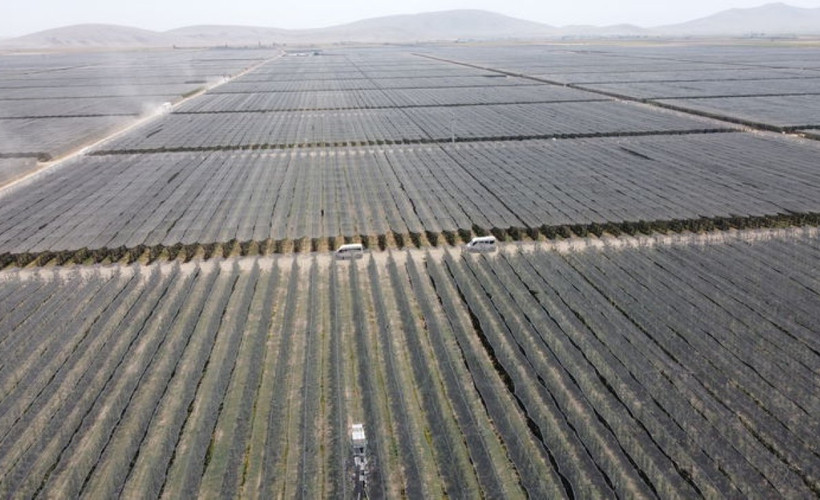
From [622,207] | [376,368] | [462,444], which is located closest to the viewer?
[462,444]

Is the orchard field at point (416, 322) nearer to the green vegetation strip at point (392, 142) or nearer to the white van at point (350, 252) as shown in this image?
the white van at point (350, 252)

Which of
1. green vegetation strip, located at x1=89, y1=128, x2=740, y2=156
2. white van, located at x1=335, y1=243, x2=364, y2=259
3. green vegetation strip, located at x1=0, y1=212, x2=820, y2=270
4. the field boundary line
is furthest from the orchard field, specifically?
green vegetation strip, located at x1=89, y1=128, x2=740, y2=156

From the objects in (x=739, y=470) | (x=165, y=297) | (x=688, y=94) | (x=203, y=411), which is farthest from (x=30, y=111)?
(x=688, y=94)

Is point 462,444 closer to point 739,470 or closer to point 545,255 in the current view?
point 739,470

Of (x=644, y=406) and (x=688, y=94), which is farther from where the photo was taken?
(x=688, y=94)

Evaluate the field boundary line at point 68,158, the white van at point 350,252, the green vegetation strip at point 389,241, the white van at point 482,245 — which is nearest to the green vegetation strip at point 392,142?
the field boundary line at point 68,158

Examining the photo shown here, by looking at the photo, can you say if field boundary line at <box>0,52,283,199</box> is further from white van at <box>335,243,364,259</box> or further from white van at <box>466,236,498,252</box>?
→ white van at <box>466,236,498,252</box>
